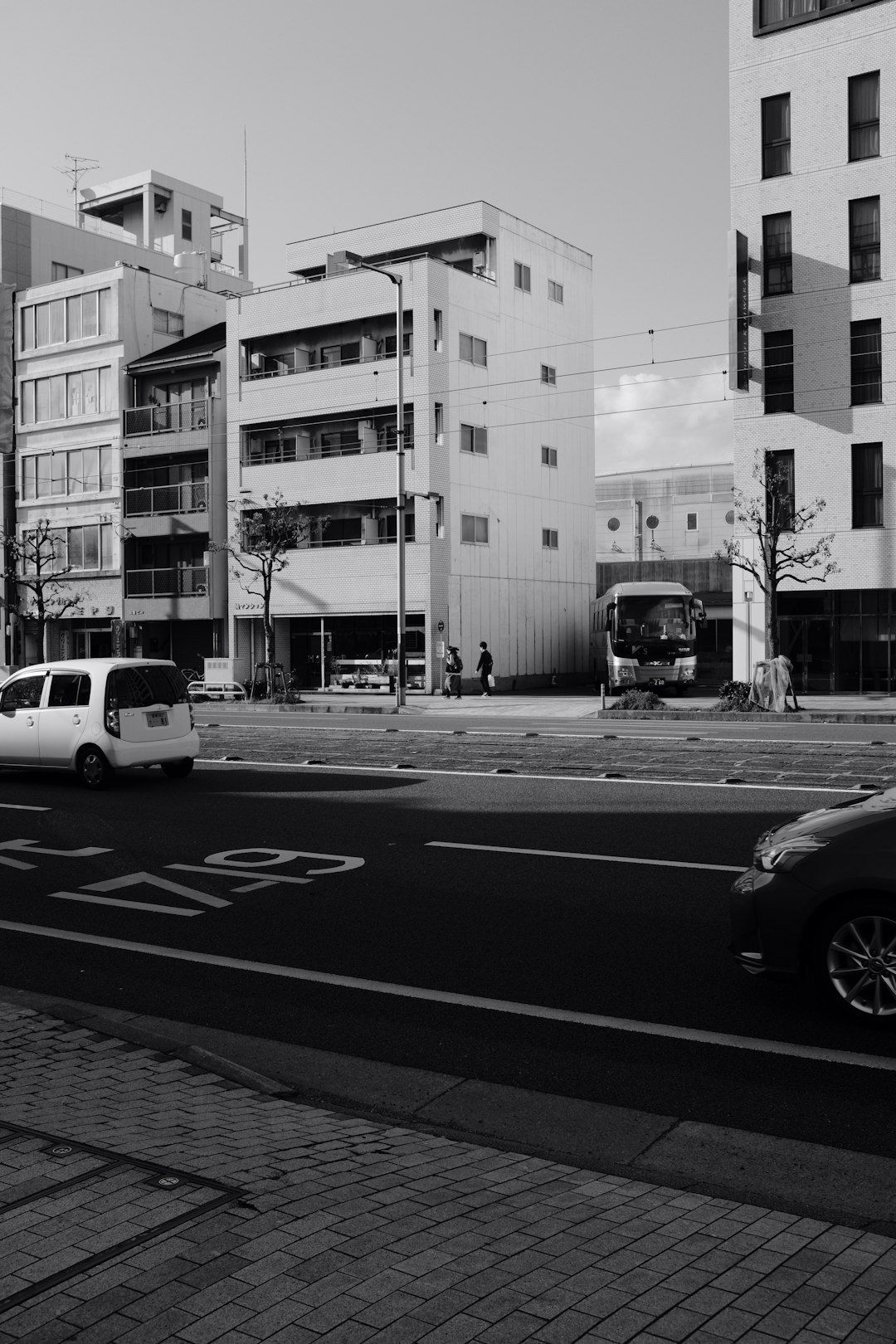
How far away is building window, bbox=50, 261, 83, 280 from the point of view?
199 ft

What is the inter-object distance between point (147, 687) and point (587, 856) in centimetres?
790

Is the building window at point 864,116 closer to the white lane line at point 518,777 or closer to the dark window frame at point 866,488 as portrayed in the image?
the dark window frame at point 866,488

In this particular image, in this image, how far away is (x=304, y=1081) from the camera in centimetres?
552

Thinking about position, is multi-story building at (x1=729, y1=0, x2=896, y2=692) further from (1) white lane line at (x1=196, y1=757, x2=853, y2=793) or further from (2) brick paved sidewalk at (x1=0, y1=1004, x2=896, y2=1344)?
(2) brick paved sidewalk at (x1=0, y1=1004, x2=896, y2=1344)

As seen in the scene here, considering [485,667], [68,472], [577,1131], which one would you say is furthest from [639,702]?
[68,472]

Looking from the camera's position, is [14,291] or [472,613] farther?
[14,291]

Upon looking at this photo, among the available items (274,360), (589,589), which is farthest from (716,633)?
(274,360)

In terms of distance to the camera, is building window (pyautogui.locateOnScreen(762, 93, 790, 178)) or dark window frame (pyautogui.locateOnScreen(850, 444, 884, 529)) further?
building window (pyautogui.locateOnScreen(762, 93, 790, 178))

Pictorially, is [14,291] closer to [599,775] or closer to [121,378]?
[121,378]

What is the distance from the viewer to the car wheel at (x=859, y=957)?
588cm

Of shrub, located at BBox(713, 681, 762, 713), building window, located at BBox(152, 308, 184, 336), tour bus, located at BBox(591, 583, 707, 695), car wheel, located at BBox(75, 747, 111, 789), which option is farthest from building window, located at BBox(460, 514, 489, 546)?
car wheel, located at BBox(75, 747, 111, 789)

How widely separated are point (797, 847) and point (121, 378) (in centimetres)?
5222

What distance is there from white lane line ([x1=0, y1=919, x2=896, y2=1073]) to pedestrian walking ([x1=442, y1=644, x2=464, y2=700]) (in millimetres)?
32345

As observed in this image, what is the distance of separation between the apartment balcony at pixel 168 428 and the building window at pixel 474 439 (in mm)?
11451
